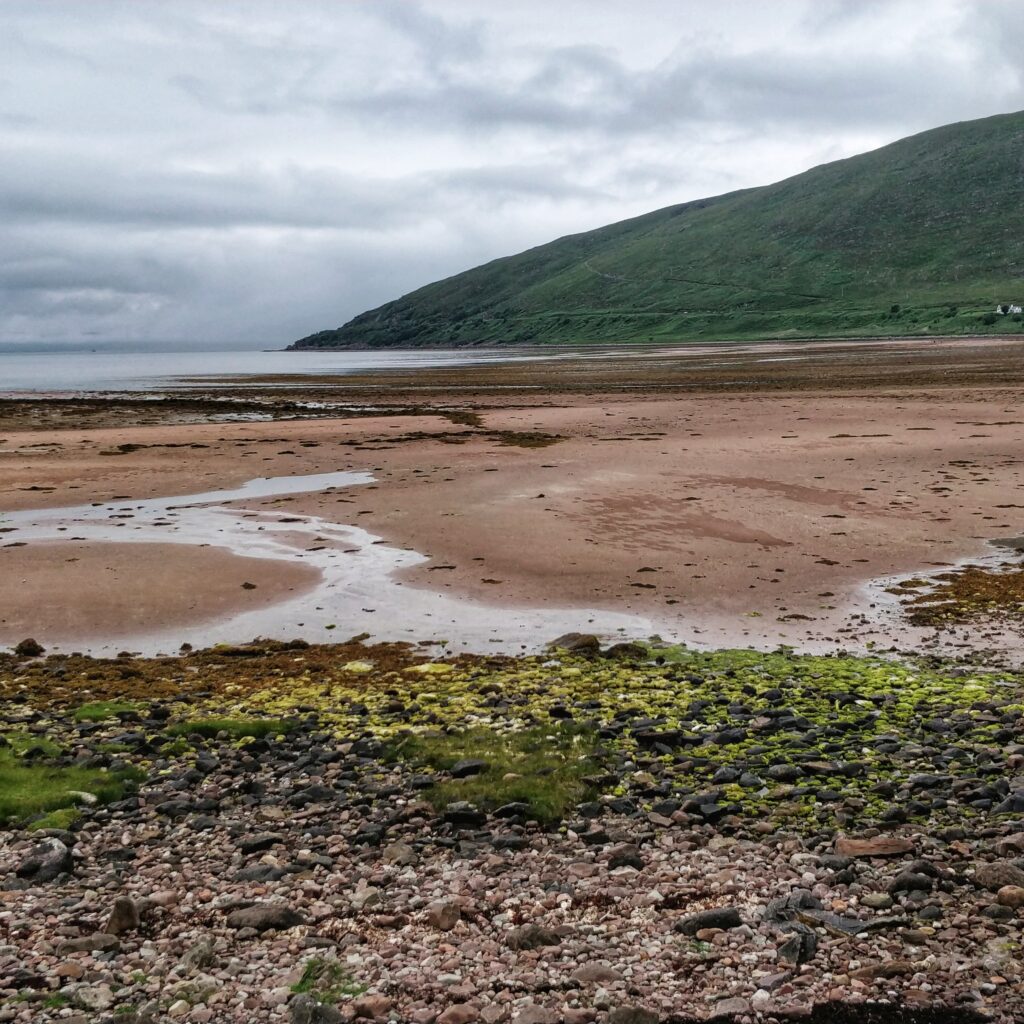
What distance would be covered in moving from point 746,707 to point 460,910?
5.76 m

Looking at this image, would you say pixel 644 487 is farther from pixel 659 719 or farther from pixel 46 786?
pixel 46 786

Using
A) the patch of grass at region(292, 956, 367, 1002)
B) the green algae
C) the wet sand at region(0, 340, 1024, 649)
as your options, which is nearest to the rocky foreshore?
the patch of grass at region(292, 956, 367, 1002)

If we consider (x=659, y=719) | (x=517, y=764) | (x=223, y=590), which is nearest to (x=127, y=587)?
→ (x=223, y=590)

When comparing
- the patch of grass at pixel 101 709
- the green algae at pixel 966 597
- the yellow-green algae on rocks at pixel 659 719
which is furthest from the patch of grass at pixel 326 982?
the green algae at pixel 966 597

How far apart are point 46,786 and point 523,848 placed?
5286 millimetres

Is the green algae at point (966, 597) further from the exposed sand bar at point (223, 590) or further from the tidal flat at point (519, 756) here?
the exposed sand bar at point (223, 590)

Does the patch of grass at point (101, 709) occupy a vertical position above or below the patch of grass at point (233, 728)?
above

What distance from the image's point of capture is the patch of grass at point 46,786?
9.57 metres

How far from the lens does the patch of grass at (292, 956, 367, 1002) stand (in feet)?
21.2

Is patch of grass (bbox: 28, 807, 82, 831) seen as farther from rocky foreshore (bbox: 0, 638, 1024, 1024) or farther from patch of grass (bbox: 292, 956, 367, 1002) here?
patch of grass (bbox: 292, 956, 367, 1002)

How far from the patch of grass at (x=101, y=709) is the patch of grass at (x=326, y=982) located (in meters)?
6.89

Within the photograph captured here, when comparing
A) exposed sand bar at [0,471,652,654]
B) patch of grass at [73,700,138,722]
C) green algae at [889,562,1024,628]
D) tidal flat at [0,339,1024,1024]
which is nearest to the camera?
tidal flat at [0,339,1024,1024]

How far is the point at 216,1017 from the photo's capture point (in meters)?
6.29

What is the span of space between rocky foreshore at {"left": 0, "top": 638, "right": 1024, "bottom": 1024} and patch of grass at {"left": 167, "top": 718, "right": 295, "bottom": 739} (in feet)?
0.15
